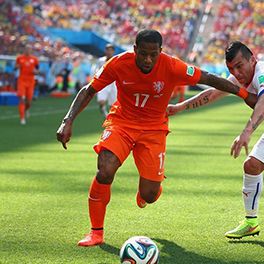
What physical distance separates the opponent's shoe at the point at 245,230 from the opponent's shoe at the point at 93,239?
1.13 m

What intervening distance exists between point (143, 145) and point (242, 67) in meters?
1.08

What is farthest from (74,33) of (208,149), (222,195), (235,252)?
(235,252)

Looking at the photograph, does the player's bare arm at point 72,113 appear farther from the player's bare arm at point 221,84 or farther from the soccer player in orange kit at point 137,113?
the player's bare arm at point 221,84

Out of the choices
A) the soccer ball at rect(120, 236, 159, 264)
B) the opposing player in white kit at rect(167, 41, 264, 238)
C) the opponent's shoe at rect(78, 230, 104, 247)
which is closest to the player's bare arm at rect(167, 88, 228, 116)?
the opposing player in white kit at rect(167, 41, 264, 238)

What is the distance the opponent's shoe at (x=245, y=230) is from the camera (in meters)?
7.07

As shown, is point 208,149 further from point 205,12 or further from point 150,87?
point 205,12

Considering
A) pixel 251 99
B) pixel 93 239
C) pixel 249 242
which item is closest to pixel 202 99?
pixel 251 99

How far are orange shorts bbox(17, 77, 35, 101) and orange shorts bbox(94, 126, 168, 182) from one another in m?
14.2

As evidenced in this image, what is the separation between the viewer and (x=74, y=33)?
45.2 metres

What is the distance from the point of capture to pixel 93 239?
672 centimetres

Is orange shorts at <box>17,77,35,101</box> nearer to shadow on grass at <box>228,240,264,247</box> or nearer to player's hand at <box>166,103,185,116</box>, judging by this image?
player's hand at <box>166,103,185,116</box>

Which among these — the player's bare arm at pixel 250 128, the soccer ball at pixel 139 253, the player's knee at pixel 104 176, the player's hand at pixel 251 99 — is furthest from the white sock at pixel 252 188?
the soccer ball at pixel 139 253

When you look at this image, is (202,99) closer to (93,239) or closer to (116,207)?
(116,207)

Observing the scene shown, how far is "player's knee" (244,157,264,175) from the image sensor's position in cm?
693
